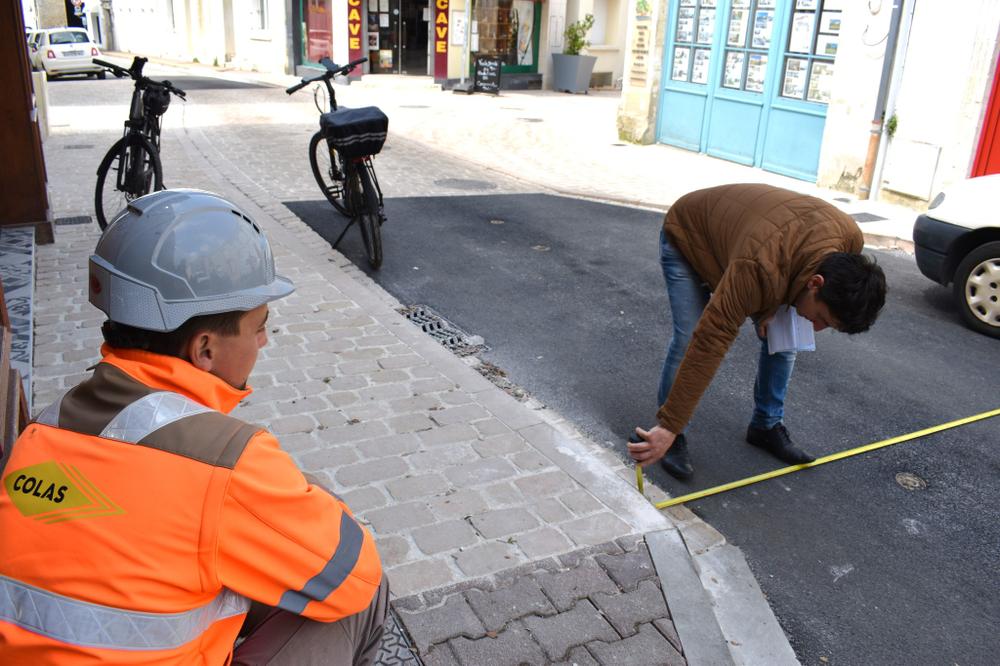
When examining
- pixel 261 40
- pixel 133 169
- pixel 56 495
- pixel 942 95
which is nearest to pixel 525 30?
pixel 261 40

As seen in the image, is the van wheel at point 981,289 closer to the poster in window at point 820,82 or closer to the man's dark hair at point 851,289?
the man's dark hair at point 851,289

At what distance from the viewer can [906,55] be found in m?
10.5

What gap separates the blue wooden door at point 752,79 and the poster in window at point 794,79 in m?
0.01

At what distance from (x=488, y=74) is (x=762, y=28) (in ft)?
40.2

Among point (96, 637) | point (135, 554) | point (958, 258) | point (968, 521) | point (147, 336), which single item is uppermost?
point (147, 336)

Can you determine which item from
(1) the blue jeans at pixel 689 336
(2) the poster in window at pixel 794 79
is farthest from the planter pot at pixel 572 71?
(1) the blue jeans at pixel 689 336

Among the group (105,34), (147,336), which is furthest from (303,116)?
(105,34)

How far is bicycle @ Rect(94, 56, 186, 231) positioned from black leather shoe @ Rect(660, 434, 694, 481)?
17.2 ft

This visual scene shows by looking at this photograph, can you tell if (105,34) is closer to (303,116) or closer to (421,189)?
(303,116)

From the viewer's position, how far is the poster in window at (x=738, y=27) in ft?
42.6

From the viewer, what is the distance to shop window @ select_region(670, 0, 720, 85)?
1378 centimetres

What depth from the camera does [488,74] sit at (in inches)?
941

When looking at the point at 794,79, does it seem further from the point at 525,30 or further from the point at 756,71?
the point at 525,30

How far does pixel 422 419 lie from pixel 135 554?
3019 mm
